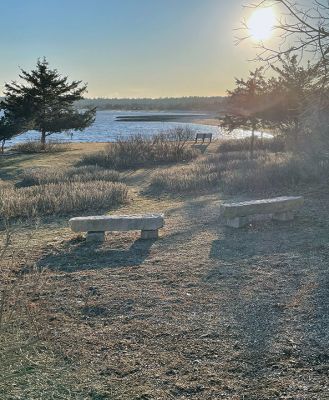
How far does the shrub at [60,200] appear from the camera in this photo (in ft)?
30.2

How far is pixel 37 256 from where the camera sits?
19.9 feet

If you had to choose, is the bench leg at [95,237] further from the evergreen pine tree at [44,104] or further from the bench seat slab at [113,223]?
the evergreen pine tree at [44,104]

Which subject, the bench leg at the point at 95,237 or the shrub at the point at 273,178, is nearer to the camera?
the bench leg at the point at 95,237

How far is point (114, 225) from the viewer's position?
6.60 meters

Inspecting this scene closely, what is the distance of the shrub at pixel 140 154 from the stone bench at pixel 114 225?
11.6 meters

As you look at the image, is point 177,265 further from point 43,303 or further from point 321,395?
point 321,395

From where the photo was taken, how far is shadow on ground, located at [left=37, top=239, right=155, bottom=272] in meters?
5.61

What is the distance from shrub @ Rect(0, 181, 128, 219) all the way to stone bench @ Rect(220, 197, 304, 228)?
11.2 feet

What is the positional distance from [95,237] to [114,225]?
1.14 feet

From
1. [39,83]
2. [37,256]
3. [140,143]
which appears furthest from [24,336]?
[39,83]

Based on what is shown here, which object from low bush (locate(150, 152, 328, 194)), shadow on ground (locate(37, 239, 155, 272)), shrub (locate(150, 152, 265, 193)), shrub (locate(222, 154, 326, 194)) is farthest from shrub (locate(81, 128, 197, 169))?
shadow on ground (locate(37, 239, 155, 272))

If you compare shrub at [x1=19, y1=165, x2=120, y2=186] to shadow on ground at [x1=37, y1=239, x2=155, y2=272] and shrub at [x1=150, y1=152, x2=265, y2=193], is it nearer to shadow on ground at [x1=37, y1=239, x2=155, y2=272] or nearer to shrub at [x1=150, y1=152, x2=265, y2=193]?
shrub at [x1=150, y1=152, x2=265, y2=193]

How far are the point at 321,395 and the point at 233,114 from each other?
65.2 ft

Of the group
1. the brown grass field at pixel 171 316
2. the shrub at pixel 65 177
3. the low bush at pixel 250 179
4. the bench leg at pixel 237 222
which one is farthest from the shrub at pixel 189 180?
the brown grass field at pixel 171 316
